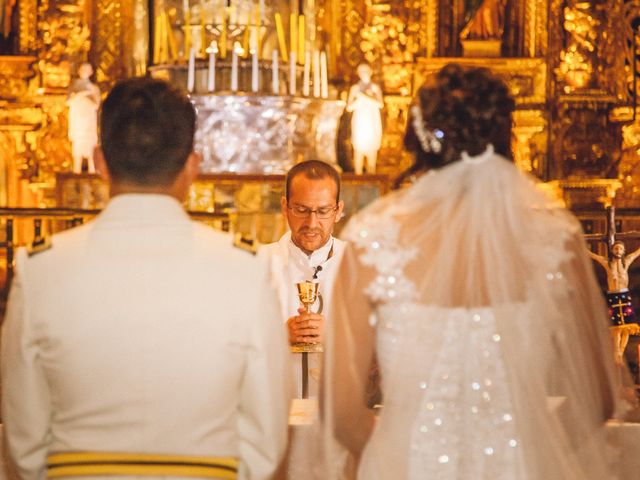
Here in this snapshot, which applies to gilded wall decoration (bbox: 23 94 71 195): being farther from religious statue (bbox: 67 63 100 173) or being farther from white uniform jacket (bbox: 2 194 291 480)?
white uniform jacket (bbox: 2 194 291 480)

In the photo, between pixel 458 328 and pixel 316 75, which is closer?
pixel 458 328

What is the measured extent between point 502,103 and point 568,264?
0.45 meters

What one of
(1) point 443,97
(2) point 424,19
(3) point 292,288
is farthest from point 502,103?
(2) point 424,19

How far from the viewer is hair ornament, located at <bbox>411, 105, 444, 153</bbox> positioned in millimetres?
2990

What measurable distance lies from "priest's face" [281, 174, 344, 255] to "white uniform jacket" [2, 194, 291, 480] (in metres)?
2.43

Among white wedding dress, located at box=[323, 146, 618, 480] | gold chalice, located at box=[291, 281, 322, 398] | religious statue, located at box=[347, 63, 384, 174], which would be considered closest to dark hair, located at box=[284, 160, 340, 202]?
gold chalice, located at box=[291, 281, 322, 398]

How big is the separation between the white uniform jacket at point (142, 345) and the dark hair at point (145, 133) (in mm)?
64

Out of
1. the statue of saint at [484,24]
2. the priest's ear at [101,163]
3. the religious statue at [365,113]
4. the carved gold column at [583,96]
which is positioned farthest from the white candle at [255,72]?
the priest's ear at [101,163]

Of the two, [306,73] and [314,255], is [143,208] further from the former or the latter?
[306,73]

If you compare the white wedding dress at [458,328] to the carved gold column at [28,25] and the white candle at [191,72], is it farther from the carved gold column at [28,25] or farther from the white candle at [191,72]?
the carved gold column at [28,25]

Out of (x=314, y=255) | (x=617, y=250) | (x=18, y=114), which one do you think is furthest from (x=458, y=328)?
(x=18, y=114)

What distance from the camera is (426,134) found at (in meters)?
3.00

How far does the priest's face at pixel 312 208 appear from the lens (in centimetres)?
515

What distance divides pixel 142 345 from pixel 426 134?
909mm
